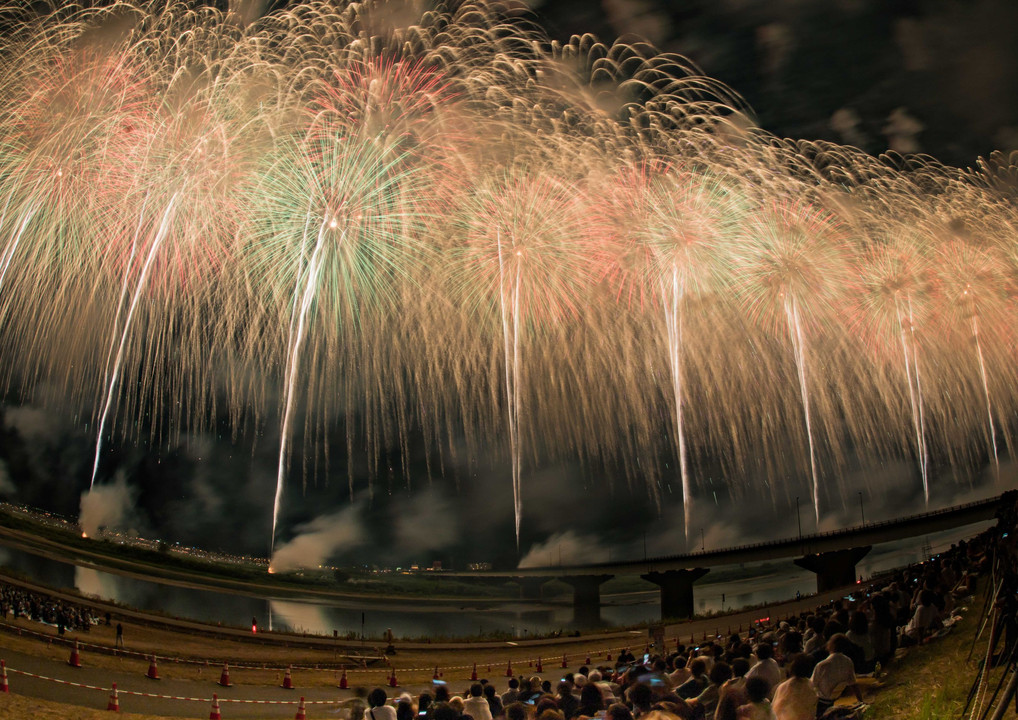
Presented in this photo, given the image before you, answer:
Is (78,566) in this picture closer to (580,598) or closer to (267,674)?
(580,598)

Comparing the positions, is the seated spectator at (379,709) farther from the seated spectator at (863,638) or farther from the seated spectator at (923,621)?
the seated spectator at (923,621)

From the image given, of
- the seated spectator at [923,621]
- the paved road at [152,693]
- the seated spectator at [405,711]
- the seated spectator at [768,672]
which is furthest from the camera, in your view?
the paved road at [152,693]

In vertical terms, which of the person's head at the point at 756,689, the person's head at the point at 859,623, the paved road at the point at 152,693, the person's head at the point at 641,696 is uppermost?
the person's head at the point at 859,623

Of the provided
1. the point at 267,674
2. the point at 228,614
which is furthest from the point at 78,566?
the point at 267,674

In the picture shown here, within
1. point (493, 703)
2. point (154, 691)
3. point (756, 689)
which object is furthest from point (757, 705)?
point (154, 691)

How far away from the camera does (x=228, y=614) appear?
241 ft

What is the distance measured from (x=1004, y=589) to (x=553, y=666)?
92.8 feet

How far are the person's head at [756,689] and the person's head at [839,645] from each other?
162 cm

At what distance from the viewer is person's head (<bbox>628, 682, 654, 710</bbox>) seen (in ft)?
31.2

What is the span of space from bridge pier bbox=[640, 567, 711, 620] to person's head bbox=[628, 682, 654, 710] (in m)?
55.7

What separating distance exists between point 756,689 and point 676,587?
58503mm

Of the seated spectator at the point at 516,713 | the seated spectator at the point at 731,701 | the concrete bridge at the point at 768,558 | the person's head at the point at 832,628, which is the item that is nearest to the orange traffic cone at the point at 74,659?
the seated spectator at the point at 516,713

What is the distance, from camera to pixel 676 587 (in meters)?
63.2

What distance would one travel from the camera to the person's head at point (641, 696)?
31.2 ft
